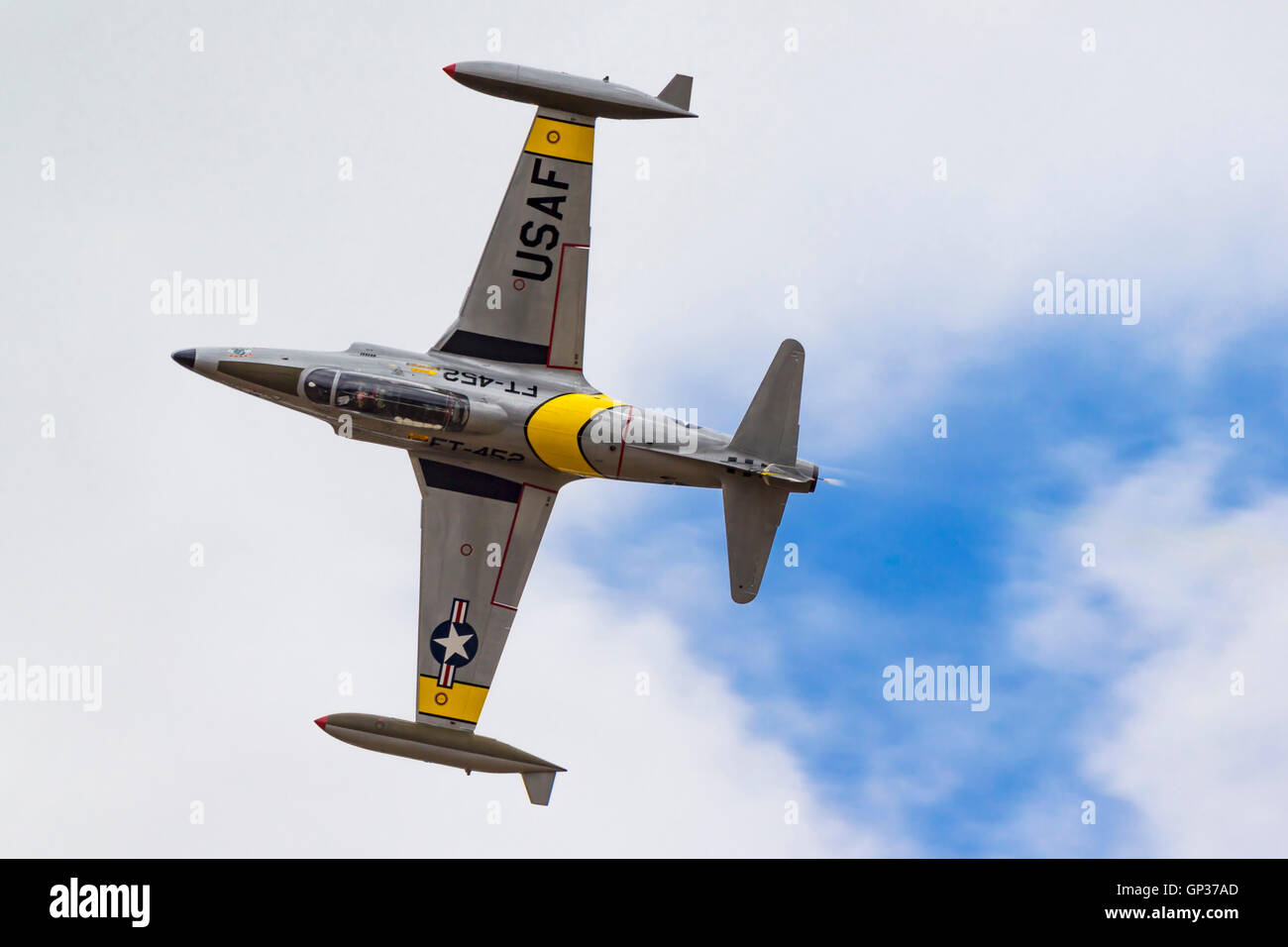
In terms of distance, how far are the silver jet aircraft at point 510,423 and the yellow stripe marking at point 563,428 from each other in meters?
0.03

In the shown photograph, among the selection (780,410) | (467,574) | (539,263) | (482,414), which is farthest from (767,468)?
(467,574)

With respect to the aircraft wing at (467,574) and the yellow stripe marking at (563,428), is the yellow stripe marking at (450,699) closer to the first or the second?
the aircraft wing at (467,574)

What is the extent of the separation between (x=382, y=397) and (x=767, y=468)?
7.90 meters

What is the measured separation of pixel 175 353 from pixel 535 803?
11937 mm

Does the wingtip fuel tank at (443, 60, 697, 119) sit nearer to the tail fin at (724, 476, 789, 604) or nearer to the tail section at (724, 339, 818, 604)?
the tail section at (724, 339, 818, 604)

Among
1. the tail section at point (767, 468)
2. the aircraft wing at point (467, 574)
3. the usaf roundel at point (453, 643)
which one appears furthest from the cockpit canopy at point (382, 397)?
the tail section at point (767, 468)

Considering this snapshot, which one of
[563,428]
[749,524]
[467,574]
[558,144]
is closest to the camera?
[749,524]

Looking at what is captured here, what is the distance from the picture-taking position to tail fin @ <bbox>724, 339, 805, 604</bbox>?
31484mm

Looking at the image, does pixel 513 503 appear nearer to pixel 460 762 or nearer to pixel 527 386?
pixel 527 386

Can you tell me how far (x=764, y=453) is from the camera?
31.5 m

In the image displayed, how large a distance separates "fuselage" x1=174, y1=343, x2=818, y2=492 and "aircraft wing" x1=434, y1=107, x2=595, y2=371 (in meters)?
0.64

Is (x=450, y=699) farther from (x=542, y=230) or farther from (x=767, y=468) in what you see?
(x=542, y=230)

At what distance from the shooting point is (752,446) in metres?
31.6

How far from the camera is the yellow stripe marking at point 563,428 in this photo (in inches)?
1262
